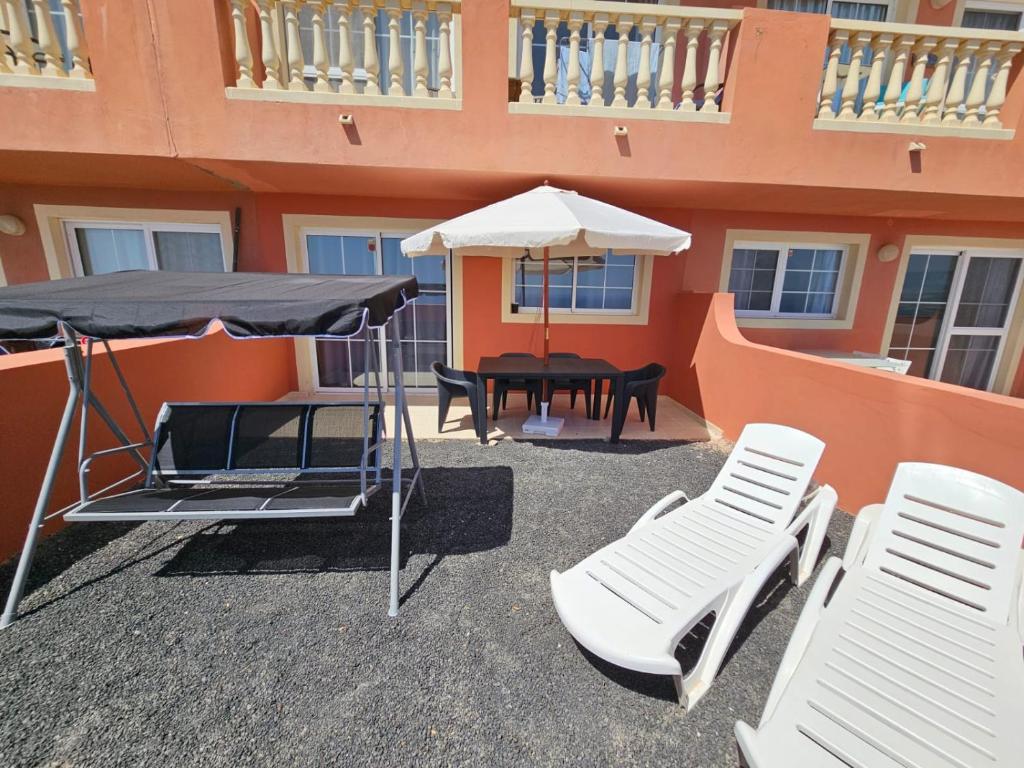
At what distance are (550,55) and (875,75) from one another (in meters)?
3.85

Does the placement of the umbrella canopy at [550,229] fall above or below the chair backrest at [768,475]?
above

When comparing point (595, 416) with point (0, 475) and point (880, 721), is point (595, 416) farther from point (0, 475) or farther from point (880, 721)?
point (0, 475)

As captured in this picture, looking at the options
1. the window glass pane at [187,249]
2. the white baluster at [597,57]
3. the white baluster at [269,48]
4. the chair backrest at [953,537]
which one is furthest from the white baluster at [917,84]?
the window glass pane at [187,249]

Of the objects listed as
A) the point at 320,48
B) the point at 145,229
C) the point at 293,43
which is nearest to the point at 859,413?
the point at 320,48

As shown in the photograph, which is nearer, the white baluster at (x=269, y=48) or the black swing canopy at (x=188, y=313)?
the black swing canopy at (x=188, y=313)

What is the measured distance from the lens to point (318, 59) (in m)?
4.41

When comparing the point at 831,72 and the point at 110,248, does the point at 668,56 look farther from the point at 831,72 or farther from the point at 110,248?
the point at 110,248

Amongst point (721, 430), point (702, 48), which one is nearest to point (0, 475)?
point (721, 430)

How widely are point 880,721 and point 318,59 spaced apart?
6694 millimetres

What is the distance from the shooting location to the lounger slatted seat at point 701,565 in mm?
1844

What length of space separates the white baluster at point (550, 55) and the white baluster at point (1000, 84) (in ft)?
17.3

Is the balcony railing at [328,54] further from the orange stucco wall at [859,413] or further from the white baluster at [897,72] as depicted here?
the white baluster at [897,72]

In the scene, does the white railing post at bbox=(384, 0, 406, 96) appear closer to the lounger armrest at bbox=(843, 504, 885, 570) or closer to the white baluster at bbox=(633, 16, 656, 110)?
the white baluster at bbox=(633, 16, 656, 110)

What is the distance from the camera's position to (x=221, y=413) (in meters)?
3.11
